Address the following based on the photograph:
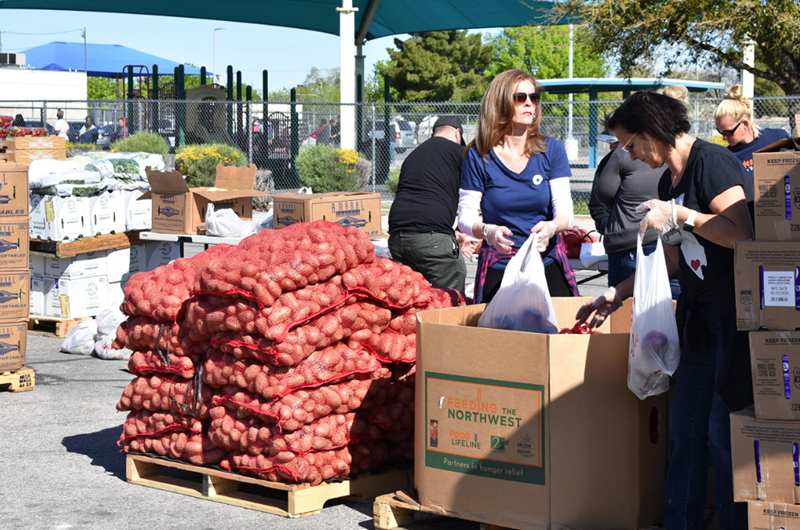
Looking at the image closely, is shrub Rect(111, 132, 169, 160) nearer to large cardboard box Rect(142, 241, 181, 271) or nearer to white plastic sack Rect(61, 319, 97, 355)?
large cardboard box Rect(142, 241, 181, 271)

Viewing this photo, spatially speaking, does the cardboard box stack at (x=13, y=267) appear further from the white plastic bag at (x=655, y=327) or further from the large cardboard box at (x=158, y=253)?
the white plastic bag at (x=655, y=327)

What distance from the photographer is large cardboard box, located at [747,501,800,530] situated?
289cm

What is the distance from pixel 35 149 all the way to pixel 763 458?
377 inches

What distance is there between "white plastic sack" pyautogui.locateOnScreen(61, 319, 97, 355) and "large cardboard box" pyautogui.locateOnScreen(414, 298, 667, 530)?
4830 mm

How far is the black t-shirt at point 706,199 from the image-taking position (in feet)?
9.92

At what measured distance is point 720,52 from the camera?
17.0 metres

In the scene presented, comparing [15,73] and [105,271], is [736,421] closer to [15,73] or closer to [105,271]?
[105,271]

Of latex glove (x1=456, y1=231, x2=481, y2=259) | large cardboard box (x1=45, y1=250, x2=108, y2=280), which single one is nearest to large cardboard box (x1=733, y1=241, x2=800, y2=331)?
latex glove (x1=456, y1=231, x2=481, y2=259)

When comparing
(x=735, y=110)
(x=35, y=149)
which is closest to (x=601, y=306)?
(x=735, y=110)

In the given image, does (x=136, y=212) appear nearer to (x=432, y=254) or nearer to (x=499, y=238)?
(x=432, y=254)

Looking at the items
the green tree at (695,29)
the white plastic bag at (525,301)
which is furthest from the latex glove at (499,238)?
the green tree at (695,29)

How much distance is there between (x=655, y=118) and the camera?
10.2ft

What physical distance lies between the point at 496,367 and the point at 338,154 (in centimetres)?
1534

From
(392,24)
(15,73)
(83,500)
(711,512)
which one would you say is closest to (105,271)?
(83,500)
